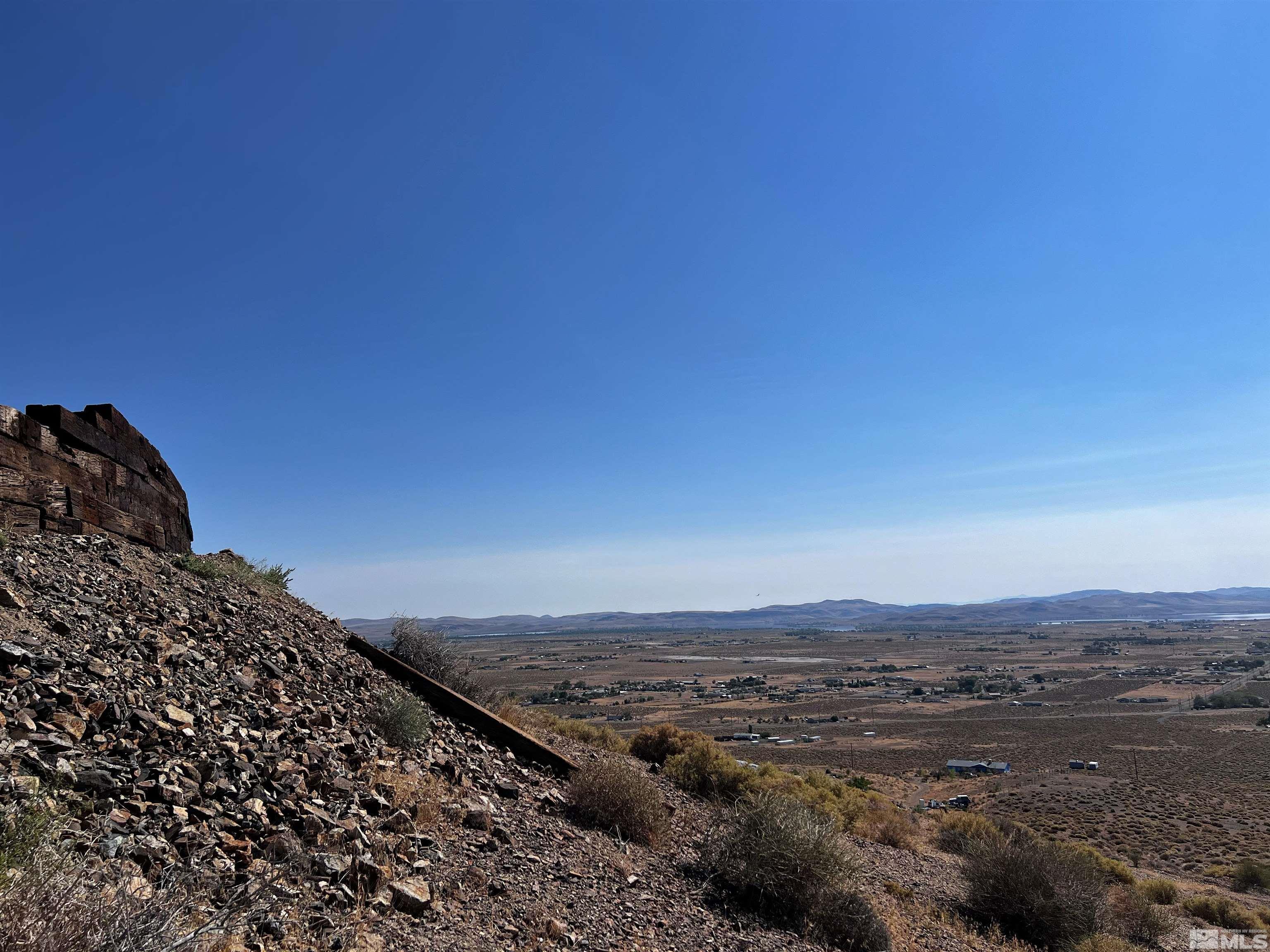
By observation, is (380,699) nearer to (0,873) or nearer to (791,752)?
(0,873)

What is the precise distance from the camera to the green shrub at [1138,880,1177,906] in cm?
1886

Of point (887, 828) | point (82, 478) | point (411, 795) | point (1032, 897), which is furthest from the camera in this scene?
point (887, 828)

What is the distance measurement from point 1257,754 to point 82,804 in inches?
2929

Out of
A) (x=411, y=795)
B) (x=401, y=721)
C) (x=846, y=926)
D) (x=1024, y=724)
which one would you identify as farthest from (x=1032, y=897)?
(x=1024, y=724)

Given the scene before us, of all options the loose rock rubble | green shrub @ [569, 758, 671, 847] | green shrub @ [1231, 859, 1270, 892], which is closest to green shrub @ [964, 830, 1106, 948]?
the loose rock rubble

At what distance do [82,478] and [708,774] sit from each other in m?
11.3

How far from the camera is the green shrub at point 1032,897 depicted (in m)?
11.2

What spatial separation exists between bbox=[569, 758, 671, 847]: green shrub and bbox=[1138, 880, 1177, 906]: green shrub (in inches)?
716

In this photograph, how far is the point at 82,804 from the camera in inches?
174

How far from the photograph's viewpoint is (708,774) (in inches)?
510

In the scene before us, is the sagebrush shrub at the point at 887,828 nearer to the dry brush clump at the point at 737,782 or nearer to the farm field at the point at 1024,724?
the dry brush clump at the point at 737,782

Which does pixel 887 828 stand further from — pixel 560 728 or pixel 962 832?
pixel 560 728

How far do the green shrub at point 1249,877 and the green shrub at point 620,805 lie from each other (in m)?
27.8

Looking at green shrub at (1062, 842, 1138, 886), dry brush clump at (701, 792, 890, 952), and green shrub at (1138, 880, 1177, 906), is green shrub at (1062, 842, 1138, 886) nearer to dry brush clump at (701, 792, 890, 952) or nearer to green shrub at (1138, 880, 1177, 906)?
green shrub at (1138, 880, 1177, 906)
